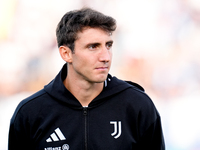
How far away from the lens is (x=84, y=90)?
2178 millimetres

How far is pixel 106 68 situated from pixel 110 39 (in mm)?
190

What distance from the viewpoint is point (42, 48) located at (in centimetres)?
464

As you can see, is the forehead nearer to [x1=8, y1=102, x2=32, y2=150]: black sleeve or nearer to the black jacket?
the black jacket

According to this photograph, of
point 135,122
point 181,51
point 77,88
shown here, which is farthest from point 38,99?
point 181,51

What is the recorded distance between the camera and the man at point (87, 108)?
2.07 meters

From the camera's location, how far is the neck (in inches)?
85.4

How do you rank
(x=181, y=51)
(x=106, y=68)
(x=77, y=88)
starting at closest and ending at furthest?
(x=106, y=68)
(x=77, y=88)
(x=181, y=51)

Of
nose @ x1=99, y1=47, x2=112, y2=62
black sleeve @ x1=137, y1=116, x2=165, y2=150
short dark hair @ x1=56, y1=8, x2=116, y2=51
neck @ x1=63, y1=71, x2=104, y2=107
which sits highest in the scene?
short dark hair @ x1=56, y1=8, x2=116, y2=51

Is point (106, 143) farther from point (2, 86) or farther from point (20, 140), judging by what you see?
point (2, 86)

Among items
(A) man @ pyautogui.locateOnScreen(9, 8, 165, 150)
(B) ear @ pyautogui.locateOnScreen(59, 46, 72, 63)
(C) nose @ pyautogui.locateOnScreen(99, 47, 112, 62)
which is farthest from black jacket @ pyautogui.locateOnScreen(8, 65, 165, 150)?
(C) nose @ pyautogui.locateOnScreen(99, 47, 112, 62)

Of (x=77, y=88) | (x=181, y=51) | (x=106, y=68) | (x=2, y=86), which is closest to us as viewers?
(x=106, y=68)

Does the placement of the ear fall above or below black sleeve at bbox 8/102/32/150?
above

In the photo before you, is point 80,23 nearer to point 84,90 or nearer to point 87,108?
point 84,90

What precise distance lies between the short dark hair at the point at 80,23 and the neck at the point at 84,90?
23cm
